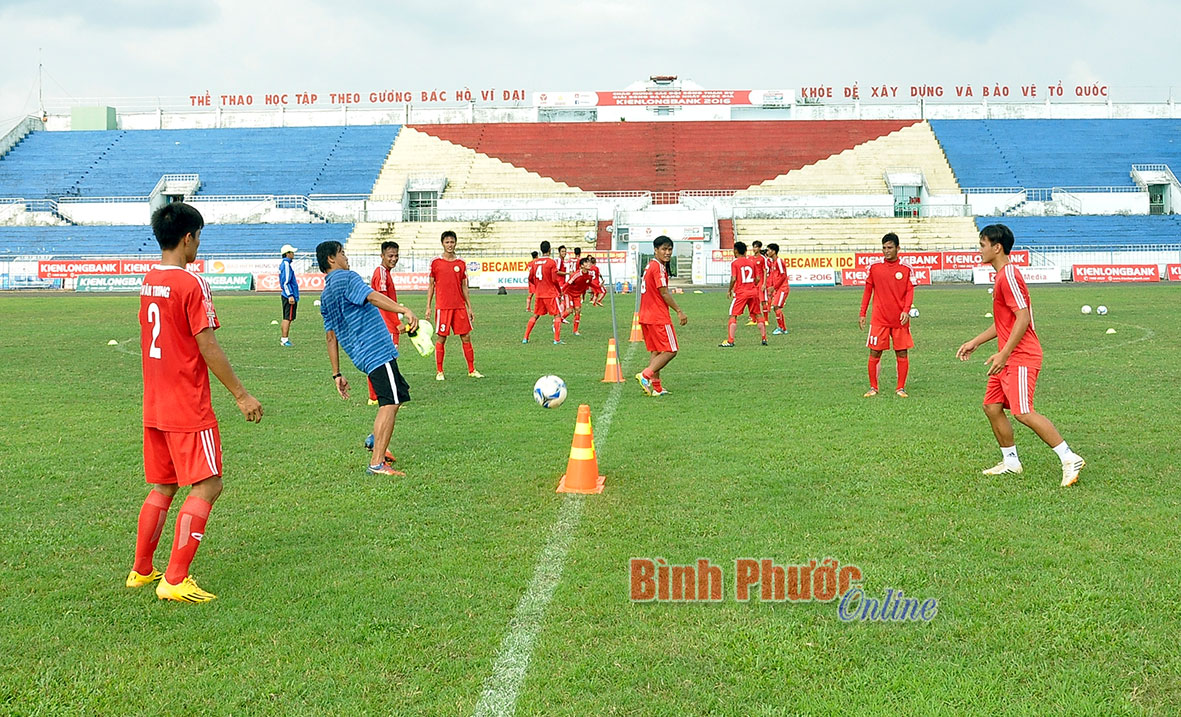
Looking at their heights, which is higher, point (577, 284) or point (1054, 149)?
point (1054, 149)

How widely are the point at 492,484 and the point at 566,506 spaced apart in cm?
89

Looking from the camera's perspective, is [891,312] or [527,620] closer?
[527,620]

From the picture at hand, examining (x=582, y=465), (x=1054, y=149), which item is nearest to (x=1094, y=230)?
(x=1054, y=149)

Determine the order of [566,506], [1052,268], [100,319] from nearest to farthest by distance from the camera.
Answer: [566,506], [100,319], [1052,268]

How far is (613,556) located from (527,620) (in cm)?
102

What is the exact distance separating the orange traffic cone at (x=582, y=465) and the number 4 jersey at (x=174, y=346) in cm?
269

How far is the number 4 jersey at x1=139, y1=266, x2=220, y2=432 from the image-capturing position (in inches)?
194

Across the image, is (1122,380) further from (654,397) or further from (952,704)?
(952,704)

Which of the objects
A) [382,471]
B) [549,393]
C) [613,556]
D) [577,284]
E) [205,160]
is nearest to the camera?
[613,556]

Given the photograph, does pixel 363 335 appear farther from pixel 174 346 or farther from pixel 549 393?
pixel 174 346

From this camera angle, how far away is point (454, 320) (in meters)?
13.8

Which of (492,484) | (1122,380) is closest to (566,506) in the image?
(492,484)

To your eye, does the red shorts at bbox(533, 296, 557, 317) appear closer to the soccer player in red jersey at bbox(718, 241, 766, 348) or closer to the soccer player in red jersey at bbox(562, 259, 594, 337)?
the soccer player in red jersey at bbox(562, 259, 594, 337)

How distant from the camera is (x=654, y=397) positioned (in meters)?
11.7
